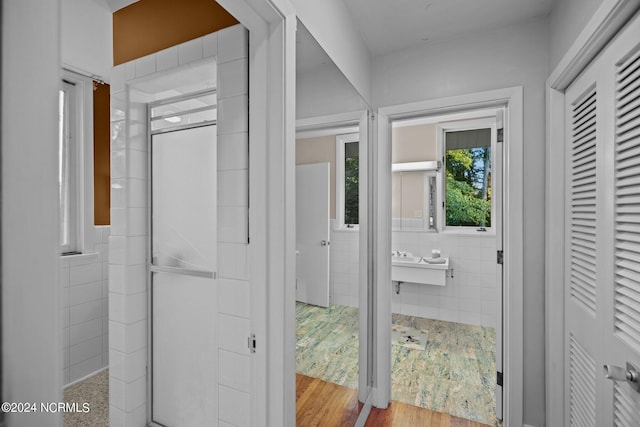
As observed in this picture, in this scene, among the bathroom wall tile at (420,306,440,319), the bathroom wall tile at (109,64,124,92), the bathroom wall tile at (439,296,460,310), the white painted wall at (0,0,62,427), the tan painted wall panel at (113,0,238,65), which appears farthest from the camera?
the bathroom wall tile at (420,306,440,319)

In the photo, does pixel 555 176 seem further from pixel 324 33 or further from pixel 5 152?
pixel 5 152

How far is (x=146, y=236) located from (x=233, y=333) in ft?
2.82

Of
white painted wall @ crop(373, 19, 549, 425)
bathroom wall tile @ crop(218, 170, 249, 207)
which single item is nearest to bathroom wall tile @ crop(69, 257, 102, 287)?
bathroom wall tile @ crop(218, 170, 249, 207)

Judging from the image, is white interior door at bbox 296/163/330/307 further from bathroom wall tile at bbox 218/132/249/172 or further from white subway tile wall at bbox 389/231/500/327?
white subway tile wall at bbox 389/231/500/327

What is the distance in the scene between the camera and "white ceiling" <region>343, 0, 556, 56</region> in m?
1.74

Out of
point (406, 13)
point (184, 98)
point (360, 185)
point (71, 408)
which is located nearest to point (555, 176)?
point (360, 185)

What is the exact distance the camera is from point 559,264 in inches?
67.9

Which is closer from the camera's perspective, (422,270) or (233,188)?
(233,188)

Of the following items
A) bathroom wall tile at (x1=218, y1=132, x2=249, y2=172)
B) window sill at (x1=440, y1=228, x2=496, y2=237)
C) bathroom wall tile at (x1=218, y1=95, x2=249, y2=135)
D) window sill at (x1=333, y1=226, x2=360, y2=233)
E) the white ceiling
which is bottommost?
window sill at (x1=440, y1=228, x2=496, y2=237)

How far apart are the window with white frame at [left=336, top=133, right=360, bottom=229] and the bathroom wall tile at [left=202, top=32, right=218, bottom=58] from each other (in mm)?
729

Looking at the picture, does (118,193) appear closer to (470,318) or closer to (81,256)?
(81,256)

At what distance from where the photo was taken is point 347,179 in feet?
6.08

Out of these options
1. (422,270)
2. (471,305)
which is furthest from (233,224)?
(471,305)

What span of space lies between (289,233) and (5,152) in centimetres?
82
